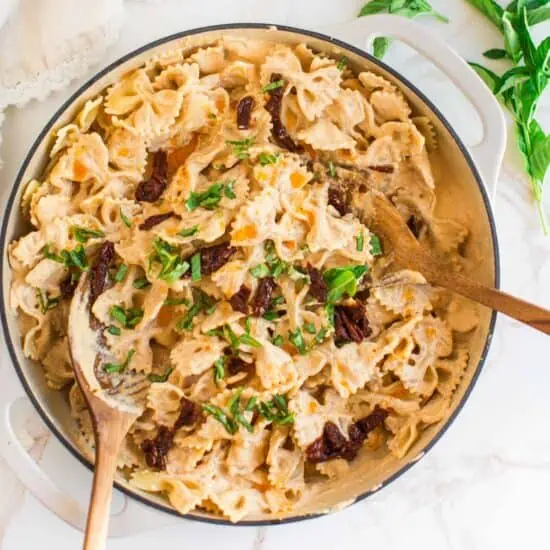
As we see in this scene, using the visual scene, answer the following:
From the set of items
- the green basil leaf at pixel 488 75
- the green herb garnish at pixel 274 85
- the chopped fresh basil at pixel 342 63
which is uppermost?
the chopped fresh basil at pixel 342 63

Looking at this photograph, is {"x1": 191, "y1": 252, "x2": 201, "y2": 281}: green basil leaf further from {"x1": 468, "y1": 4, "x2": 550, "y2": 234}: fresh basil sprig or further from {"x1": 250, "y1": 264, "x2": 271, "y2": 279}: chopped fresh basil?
{"x1": 468, "y1": 4, "x2": 550, "y2": 234}: fresh basil sprig

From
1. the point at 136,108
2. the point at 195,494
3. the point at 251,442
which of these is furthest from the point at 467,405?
the point at 136,108

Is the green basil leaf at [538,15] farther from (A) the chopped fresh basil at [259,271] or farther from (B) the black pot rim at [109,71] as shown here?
(A) the chopped fresh basil at [259,271]

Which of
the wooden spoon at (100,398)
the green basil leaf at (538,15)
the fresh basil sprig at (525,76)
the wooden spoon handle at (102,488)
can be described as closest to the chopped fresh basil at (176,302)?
the wooden spoon at (100,398)

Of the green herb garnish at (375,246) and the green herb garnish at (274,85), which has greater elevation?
the green herb garnish at (274,85)

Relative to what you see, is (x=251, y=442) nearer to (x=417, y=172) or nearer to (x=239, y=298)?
(x=239, y=298)

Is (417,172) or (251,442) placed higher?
(417,172)

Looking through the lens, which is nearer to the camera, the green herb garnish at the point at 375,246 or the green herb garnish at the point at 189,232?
the green herb garnish at the point at 189,232
